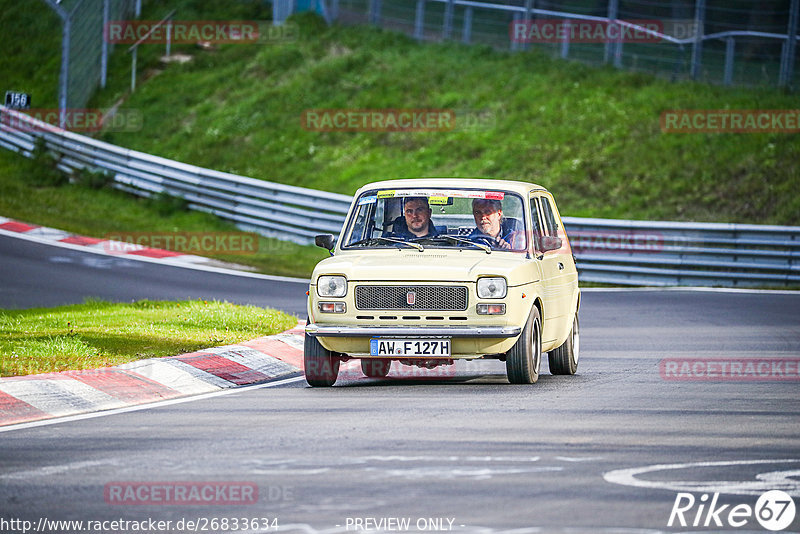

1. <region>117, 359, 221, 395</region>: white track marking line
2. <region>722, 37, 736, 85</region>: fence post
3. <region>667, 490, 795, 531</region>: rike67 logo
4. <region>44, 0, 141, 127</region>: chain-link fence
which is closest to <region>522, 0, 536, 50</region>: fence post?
<region>722, 37, 736, 85</region>: fence post

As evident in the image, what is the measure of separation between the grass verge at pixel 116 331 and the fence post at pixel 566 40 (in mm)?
19742

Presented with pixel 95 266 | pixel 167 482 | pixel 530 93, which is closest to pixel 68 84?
pixel 530 93

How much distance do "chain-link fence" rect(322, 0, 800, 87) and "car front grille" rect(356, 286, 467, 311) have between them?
2044cm

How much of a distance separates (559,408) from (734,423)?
1.28m

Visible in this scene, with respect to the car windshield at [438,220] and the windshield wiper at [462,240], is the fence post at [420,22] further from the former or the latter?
the windshield wiper at [462,240]

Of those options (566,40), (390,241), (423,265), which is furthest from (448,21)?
(423,265)

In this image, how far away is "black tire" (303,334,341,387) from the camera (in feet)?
37.8

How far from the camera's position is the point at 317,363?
37.8ft

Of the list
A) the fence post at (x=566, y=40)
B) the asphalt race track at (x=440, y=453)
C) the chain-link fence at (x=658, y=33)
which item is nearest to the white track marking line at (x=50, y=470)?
the asphalt race track at (x=440, y=453)

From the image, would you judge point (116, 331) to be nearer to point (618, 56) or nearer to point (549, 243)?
point (549, 243)

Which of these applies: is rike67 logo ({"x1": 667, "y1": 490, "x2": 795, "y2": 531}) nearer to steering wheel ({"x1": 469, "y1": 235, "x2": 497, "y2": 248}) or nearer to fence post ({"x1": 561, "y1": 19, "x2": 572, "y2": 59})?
steering wheel ({"x1": 469, "y1": 235, "x2": 497, "y2": 248})

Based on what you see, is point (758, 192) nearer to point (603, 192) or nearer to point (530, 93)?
point (603, 192)

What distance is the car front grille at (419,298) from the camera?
37.0 feet

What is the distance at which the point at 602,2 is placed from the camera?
34469 mm
